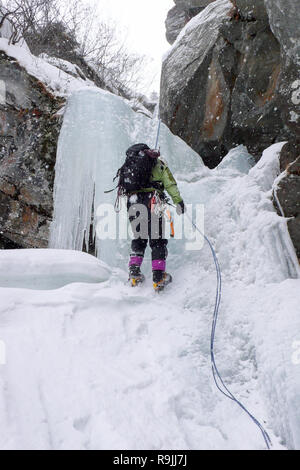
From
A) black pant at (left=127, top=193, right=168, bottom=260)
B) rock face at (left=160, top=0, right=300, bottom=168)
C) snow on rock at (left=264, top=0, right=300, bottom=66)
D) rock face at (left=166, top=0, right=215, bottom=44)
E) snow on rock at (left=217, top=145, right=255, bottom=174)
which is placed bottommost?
Answer: black pant at (left=127, top=193, right=168, bottom=260)

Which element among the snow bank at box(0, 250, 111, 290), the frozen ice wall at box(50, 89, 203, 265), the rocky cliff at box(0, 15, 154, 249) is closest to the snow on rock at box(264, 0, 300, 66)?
the frozen ice wall at box(50, 89, 203, 265)

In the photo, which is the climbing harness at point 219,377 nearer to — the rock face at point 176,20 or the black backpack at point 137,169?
the black backpack at point 137,169

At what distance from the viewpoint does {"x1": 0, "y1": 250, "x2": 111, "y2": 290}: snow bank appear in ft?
10.2

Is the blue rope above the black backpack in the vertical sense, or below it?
below

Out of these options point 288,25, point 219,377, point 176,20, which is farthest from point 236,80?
point 176,20

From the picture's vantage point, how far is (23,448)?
4.92 feet

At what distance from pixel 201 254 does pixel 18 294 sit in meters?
1.95

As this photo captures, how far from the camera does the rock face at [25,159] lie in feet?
17.6

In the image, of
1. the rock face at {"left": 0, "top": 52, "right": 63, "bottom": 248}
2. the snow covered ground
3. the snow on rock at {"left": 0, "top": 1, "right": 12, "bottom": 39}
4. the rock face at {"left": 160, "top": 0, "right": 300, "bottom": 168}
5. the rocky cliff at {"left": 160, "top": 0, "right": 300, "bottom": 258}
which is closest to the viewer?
the snow covered ground

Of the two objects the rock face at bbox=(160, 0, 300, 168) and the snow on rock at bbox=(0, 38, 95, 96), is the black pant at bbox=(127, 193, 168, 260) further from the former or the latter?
the snow on rock at bbox=(0, 38, 95, 96)

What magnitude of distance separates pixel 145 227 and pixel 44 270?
1.07m

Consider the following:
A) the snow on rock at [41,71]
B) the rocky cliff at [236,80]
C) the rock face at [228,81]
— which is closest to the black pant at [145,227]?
the rocky cliff at [236,80]

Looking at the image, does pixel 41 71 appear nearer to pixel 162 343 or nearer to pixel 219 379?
pixel 162 343
